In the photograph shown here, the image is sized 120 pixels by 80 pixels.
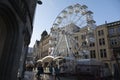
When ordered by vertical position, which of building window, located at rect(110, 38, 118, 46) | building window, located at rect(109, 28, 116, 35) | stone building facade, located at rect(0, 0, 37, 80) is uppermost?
building window, located at rect(109, 28, 116, 35)

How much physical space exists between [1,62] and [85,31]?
17.1 m

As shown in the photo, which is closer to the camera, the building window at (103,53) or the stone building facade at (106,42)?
the stone building facade at (106,42)

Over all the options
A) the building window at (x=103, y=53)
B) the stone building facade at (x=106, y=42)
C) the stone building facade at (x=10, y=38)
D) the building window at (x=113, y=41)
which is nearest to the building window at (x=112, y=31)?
the stone building facade at (x=106, y=42)

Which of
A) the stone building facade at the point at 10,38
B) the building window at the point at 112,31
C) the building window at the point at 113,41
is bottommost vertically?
the stone building facade at the point at 10,38

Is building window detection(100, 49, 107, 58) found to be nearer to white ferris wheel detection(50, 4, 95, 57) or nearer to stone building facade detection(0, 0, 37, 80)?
white ferris wheel detection(50, 4, 95, 57)

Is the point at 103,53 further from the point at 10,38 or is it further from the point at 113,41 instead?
the point at 10,38

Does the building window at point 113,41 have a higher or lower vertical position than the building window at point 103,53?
higher

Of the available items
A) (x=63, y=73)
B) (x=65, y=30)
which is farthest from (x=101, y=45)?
(x=63, y=73)

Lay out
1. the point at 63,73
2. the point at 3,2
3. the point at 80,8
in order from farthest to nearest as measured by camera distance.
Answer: the point at 80,8 < the point at 63,73 < the point at 3,2

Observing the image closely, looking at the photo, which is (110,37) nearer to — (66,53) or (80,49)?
(80,49)

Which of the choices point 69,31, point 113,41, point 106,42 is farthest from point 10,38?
point 113,41

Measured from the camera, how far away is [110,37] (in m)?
29.2

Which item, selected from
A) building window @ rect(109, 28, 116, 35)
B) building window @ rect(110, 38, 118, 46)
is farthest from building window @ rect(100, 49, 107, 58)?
building window @ rect(109, 28, 116, 35)

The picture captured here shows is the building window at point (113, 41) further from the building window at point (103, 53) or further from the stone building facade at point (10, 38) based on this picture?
the stone building facade at point (10, 38)
